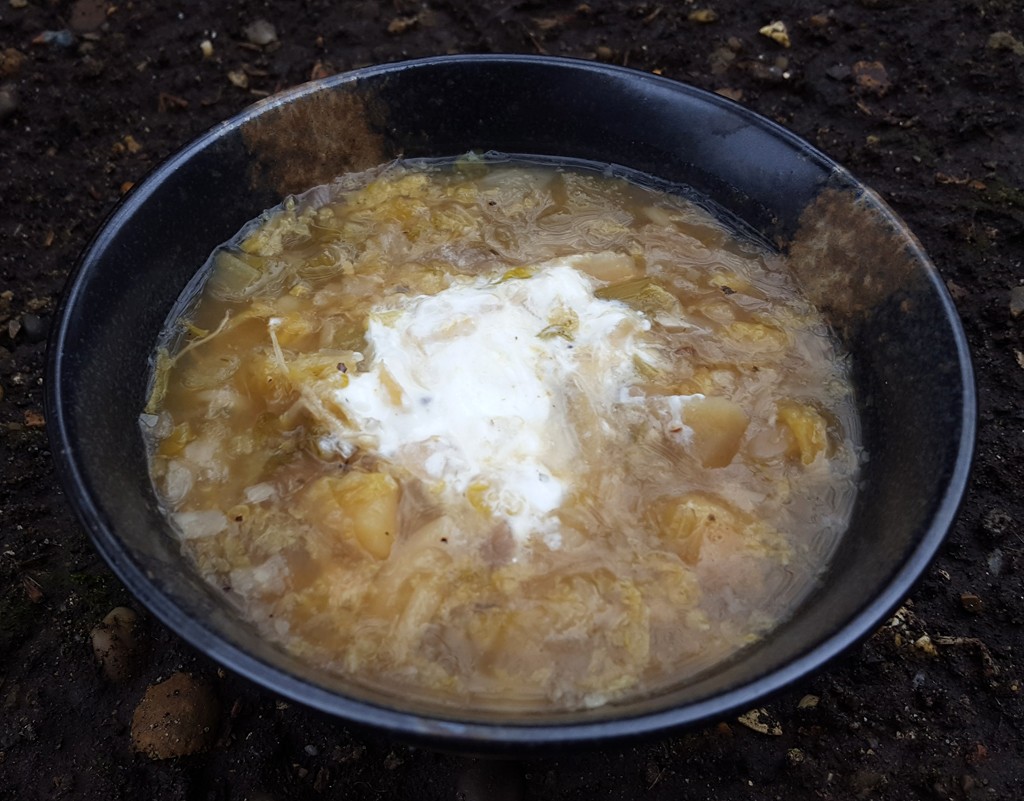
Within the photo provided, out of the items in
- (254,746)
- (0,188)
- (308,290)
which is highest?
(308,290)

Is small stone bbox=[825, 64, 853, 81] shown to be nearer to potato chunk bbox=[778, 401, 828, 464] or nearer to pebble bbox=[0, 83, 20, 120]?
potato chunk bbox=[778, 401, 828, 464]

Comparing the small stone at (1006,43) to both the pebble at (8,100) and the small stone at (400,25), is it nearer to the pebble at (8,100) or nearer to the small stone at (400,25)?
the small stone at (400,25)

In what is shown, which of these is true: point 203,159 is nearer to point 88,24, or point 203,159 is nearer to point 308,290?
point 308,290

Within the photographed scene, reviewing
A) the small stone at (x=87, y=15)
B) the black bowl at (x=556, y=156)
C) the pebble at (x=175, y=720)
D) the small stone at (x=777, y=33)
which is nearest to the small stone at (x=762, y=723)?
the black bowl at (x=556, y=156)

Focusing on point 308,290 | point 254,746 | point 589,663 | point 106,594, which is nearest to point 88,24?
point 308,290

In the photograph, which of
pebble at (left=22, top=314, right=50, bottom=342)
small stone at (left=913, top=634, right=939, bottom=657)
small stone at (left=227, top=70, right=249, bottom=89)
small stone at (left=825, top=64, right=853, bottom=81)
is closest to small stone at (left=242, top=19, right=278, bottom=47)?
small stone at (left=227, top=70, right=249, bottom=89)

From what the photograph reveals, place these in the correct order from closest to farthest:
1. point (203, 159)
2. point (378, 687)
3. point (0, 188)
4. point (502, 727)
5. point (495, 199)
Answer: point (502, 727) → point (378, 687) → point (203, 159) → point (495, 199) → point (0, 188)

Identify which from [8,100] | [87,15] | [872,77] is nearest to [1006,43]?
[872,77]
